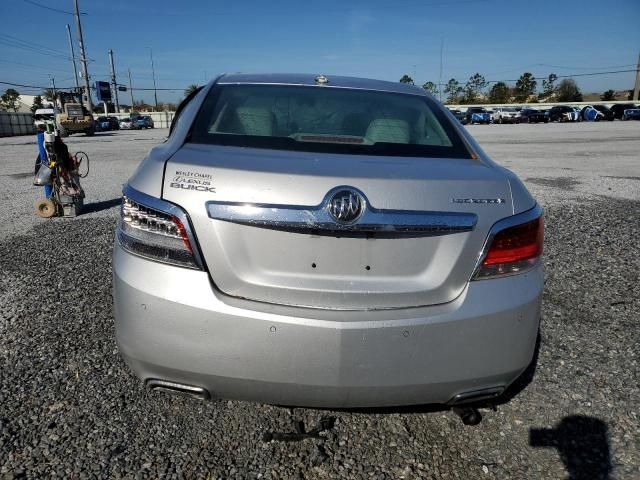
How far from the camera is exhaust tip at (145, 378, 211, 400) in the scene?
1834mm

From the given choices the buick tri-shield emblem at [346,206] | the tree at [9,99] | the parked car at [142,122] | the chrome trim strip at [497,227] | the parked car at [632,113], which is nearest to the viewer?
the buick tri-shield emblem at [346,206]

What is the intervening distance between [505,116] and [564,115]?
5976mm

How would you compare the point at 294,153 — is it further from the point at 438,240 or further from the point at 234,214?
the point at 438,240

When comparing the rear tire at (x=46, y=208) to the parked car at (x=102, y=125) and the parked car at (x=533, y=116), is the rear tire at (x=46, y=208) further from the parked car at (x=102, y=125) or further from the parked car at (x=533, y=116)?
the parked car at (x=533, y=116)

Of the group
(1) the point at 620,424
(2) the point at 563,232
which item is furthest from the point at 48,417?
(2) the point at 563,232

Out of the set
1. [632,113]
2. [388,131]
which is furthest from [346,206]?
[632,113]

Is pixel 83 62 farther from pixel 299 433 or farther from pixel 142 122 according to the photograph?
pixel 299 433

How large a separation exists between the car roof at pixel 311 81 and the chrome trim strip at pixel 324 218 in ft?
4.02

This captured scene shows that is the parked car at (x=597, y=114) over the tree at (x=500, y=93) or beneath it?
beneath

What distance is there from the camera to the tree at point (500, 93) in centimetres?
9344

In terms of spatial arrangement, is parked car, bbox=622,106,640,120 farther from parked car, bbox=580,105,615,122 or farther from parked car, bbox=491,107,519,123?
parked car, bbox=491,107,519,123

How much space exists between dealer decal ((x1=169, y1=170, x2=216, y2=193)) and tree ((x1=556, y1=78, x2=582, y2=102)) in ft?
318

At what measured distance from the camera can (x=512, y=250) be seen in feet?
6.00

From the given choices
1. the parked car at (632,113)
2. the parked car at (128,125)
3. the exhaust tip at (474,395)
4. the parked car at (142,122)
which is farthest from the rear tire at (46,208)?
the parked car at (142,122)
